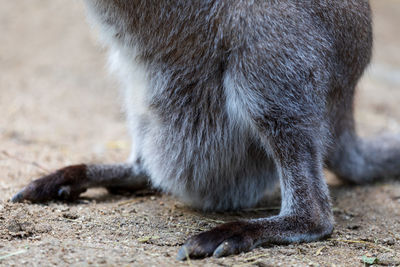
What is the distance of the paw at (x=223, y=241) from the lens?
2.43 metres

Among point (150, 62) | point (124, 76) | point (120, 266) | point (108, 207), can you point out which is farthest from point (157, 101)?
point (120, 266)

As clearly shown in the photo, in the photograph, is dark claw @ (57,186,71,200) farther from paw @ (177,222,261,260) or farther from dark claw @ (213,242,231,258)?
dark claw @ (213,242,231,258)

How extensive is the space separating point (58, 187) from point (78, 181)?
0.15 metres

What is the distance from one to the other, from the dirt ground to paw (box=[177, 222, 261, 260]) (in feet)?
0.18

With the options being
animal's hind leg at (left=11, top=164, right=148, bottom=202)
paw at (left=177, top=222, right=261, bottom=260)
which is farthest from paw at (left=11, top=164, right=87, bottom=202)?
paw at (left=177, top=222, right=261, bottom=260)

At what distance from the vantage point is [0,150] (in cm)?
412

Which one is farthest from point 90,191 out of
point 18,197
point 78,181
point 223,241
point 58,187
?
point 223,241

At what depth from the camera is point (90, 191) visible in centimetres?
369

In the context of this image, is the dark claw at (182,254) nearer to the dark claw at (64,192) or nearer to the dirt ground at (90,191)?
the dirt ground at (90,191)

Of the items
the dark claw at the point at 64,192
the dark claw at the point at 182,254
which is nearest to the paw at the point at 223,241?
the dark claw at the point at 182,254

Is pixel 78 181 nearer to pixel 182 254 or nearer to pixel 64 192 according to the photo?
pixel 64 192

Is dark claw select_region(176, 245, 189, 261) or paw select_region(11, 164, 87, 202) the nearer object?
dark claw select_region(176, 245, 189, 261)

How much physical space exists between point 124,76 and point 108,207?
2.82ft

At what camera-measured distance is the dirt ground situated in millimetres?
2471
